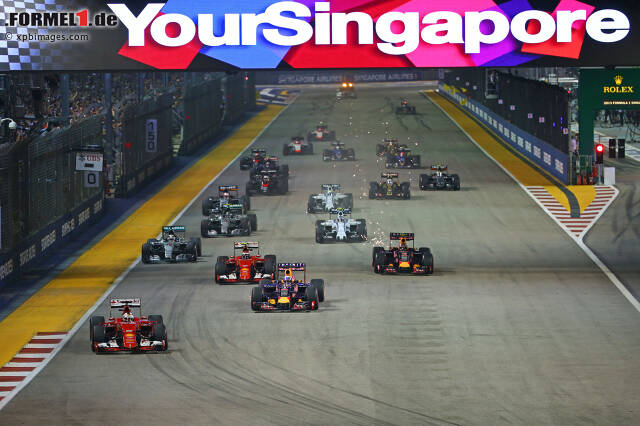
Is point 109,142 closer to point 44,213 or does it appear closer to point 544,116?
point 44,213

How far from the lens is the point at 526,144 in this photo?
72.5 m

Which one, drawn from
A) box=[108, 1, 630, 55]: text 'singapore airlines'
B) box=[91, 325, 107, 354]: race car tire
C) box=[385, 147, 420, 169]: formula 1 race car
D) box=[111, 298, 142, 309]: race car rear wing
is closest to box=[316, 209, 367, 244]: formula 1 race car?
box=[108, 1, 630, 55]: text 'singapore airlines'

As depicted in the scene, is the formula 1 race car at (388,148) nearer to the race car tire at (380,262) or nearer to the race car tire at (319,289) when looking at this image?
the race car tire at (380,262)

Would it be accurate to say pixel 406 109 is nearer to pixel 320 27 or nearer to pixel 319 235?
pixel 319 235

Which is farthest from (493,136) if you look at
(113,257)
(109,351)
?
(109,351)

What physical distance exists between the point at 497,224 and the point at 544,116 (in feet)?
73.1

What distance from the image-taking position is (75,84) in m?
88.8

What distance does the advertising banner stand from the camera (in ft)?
112

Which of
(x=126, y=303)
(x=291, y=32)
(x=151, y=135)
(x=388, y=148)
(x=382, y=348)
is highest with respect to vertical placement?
(x=291, y=32)

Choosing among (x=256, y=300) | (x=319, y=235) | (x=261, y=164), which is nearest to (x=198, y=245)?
(x=319, y=235)

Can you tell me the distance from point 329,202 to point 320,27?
57.7 feet

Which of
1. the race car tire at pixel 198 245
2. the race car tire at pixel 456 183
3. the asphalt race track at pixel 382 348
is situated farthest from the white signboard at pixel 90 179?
the race car tire at pixel 456 183

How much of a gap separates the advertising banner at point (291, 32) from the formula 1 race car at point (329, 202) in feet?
55.6

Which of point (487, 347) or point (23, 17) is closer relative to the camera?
point (487, 347)
